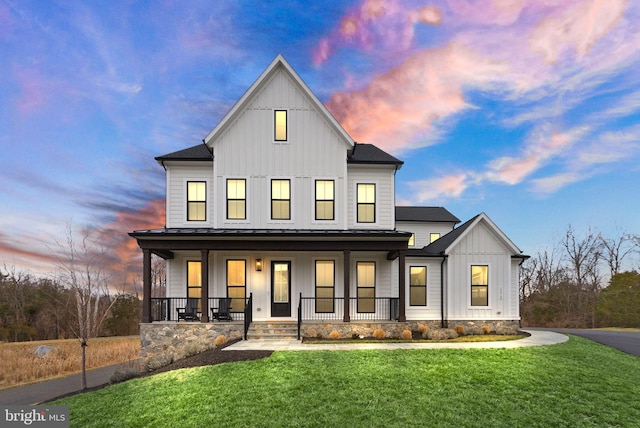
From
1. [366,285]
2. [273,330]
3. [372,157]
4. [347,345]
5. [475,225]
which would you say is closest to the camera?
[347,345]

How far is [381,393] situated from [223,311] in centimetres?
830

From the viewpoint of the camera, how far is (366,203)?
53.4 ft

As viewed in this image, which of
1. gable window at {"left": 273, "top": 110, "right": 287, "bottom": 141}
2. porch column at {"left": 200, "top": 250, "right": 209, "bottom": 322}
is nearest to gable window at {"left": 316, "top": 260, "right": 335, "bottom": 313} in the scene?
porch column at {"left": 200, "top": 250, "right": 209, "bottom": 322}

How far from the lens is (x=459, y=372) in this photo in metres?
8.78

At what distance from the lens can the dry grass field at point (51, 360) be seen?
1600 centimetres

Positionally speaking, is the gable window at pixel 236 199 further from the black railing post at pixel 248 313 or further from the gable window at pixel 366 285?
the gable window at pixel 366 285

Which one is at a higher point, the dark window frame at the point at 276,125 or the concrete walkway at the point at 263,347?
the dark window frame at the point at 276,125

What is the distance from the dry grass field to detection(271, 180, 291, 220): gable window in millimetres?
11517

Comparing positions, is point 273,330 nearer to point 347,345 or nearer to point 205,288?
point 205,288

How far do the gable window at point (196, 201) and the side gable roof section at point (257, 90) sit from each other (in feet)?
6.03

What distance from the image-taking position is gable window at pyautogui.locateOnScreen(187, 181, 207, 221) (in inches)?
623

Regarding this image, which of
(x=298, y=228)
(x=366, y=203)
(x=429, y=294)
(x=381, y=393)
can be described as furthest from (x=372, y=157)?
(x=381, y=393)

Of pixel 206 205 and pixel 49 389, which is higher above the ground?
pixel 206 205

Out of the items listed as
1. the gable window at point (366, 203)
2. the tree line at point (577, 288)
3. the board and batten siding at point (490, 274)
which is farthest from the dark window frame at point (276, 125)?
the tree line at point (577, 288)
